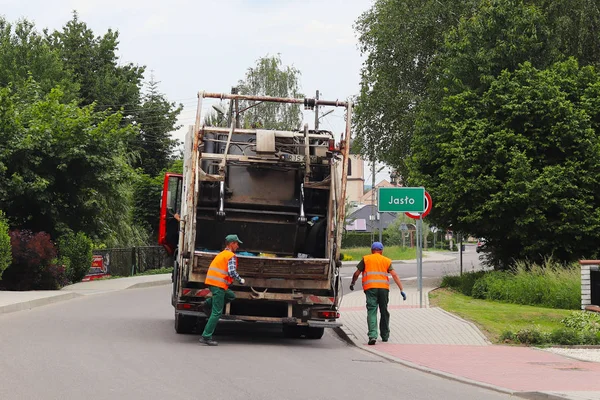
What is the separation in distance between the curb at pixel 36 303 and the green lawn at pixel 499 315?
30.0 ft

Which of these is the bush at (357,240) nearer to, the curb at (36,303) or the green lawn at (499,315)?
the curb at (36,303)

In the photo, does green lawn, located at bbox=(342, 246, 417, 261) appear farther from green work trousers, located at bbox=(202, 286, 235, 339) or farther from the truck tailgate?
green work trousers, located at bbox=(202, 286, 235, 339)

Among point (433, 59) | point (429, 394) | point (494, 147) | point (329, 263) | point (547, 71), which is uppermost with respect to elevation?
point (433, 59)

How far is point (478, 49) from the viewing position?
3048cm

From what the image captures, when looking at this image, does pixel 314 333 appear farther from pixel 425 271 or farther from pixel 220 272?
pixel 425 271

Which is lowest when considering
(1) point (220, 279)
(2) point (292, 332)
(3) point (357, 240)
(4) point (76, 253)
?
(2) point (292, 332)

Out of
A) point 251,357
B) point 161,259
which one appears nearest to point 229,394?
point 251,357

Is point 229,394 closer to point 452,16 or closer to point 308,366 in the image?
point 308,366

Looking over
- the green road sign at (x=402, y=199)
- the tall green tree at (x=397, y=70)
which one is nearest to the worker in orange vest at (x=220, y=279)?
the green road sign at (x=402, y=199)

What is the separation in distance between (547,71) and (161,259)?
23329mm

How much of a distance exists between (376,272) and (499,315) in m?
4.15

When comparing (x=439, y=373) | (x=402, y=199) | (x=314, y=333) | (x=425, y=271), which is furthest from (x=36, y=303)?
(x=425, y=271)

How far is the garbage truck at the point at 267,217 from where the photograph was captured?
46.9ft

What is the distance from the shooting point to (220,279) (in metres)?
13.8
